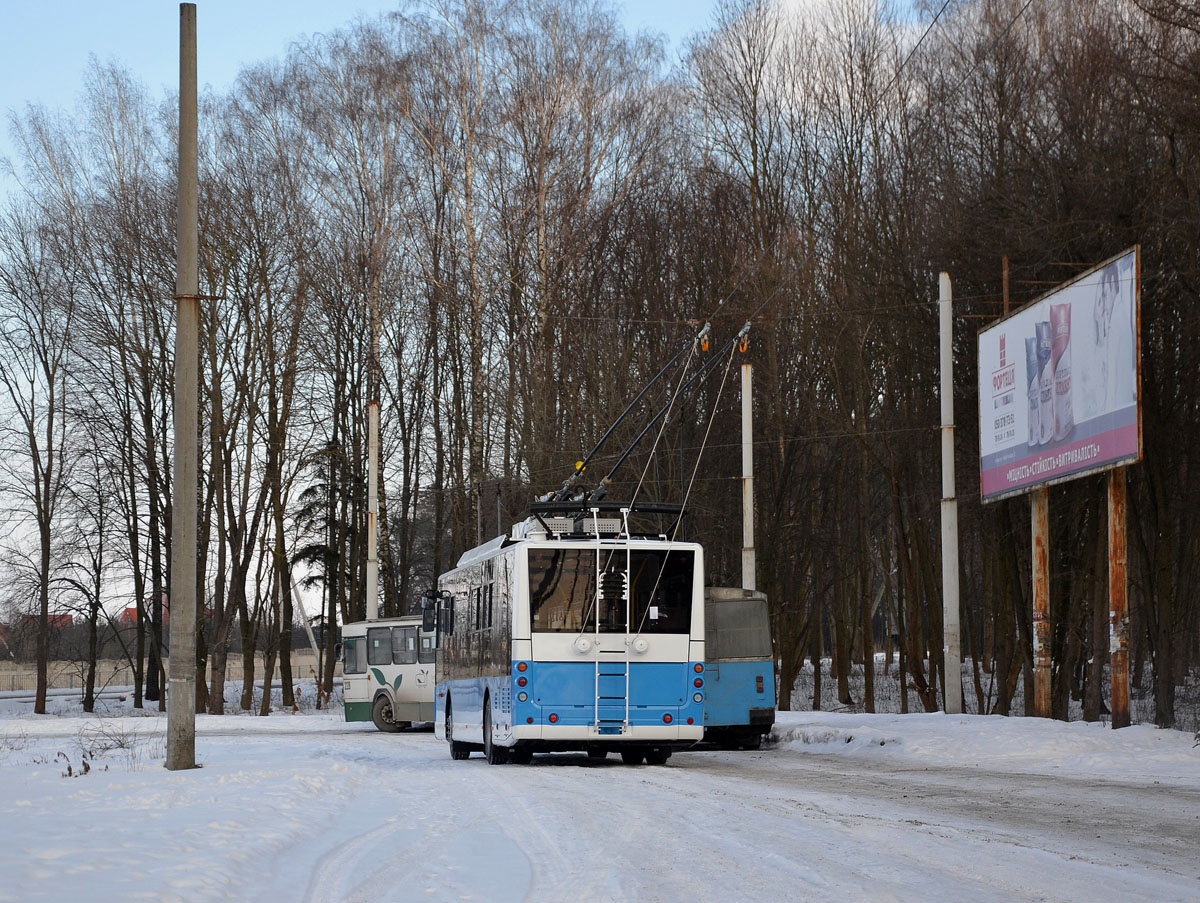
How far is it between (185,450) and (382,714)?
2168 cm

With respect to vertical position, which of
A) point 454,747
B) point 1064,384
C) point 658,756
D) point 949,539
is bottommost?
point 454,747

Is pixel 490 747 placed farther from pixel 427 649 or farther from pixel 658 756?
pixel 427 649

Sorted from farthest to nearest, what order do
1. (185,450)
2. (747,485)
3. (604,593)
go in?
(747,485) → (604,593) → (185,450)

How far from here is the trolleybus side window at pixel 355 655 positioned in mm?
36188

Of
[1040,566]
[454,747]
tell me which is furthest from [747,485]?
[454,747]

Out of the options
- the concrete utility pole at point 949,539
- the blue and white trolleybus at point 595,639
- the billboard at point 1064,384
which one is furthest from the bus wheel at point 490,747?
the billboard at point 1064,384

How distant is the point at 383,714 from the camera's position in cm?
3594

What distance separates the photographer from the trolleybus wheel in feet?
117

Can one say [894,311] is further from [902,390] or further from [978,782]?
[978,782]

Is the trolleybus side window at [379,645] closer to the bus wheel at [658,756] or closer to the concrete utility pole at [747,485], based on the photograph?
the concrete utility pole at [747,485]

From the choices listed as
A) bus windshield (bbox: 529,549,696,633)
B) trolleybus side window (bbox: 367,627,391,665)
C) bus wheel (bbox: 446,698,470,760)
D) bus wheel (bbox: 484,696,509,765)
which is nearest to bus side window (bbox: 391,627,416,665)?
trolleybus side window (bbox: 367,627,391,665)

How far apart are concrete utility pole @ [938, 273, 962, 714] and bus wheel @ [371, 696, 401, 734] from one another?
1515 cm

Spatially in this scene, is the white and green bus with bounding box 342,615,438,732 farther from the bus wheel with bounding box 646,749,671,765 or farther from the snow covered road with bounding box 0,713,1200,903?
the snow covered road with bounding box 0,713,1200,903

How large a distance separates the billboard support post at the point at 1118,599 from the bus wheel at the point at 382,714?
19.3 meters
